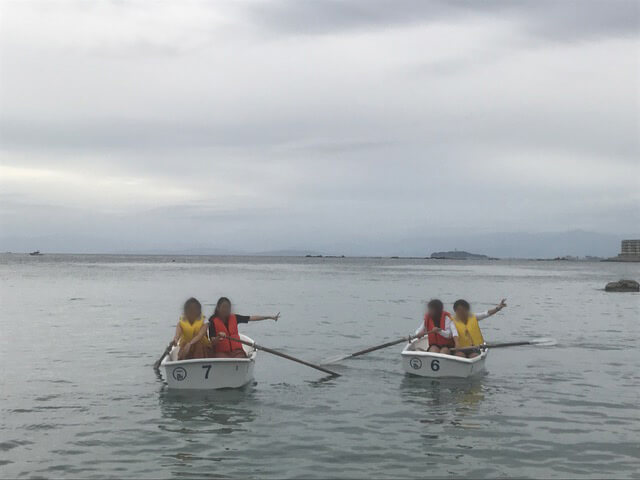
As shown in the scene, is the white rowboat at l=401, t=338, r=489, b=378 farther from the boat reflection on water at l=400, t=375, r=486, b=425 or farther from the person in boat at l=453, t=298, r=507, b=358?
the person in boat at l=453, t=298, r=507, b=358

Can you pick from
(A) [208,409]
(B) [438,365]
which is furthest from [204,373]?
(B) [438,365]

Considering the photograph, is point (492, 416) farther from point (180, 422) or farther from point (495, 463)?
point (180, 422)

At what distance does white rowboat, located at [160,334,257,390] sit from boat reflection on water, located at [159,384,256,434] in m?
0.15

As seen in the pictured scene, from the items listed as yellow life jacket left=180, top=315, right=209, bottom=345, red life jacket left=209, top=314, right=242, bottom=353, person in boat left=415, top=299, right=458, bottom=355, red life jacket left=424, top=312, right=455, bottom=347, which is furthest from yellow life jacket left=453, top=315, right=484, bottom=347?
yellow life jacket left=180, top=315, right=209, bottom=345

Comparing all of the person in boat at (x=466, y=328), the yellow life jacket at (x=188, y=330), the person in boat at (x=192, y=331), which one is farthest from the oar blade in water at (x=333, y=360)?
the yellow life jacket at (x=188, y=330)

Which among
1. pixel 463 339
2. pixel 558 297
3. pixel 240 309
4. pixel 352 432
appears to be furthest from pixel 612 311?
pixel 352 432

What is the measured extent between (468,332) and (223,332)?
18.8ft

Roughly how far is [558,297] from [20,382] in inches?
1602

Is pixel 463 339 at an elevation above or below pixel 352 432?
above

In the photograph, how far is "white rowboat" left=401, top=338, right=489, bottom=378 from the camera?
15.4 meters

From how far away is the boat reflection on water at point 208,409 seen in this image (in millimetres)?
11758

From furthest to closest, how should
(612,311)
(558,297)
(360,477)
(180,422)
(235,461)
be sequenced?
(558,297) < (612,311) < (180,422) < (235,461) < (360,477)

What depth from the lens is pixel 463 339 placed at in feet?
53.2

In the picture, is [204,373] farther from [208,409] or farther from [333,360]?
[333,360]
